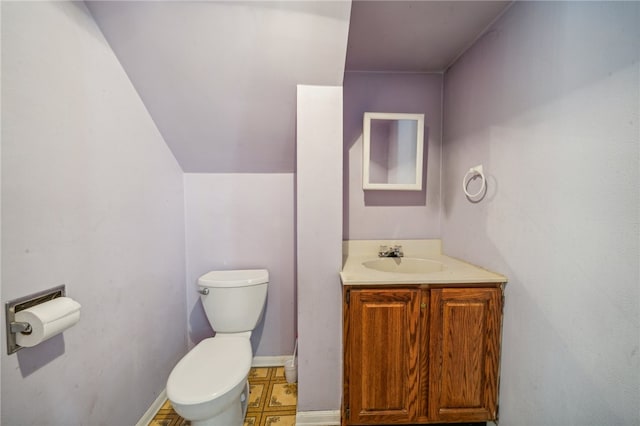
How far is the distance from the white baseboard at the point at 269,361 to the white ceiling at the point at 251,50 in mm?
1530

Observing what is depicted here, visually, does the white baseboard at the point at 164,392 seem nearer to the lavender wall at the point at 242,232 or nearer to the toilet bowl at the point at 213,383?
the lavender wall at the point at 242,232

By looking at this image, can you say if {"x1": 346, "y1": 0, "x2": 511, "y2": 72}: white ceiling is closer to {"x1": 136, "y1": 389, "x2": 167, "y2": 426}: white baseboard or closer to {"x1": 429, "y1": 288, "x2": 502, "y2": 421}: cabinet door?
{"x1": 429, "y1": 288, "x2": 502, "y2": 421}: cabinet door

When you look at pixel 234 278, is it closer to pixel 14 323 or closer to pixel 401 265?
pixel 14 323

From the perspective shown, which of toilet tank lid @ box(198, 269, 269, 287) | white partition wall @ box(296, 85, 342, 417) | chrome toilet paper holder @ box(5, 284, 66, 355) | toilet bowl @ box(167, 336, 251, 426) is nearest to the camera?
chrome toilet paper holder @ box(5, 284, 66, 355)

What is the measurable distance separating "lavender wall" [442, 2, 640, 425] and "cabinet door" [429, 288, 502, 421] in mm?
63

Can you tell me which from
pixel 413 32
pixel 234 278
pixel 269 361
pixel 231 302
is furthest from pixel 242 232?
pixel 413 32

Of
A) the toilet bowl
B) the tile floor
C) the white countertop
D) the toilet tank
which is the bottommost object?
the tile floor

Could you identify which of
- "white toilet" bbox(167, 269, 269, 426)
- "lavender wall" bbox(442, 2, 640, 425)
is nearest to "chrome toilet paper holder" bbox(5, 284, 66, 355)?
"white toilet" bbox(167, 269, 269, 426)

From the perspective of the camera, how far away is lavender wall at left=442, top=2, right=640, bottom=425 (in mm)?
714

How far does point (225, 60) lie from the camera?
117cm

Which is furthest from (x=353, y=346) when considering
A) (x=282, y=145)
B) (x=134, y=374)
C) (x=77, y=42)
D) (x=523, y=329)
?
(x=77, y=42)

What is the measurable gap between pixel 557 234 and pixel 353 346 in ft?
3.26

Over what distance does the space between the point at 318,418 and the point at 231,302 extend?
82 centimetres

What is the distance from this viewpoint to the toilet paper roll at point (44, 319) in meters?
0.72
